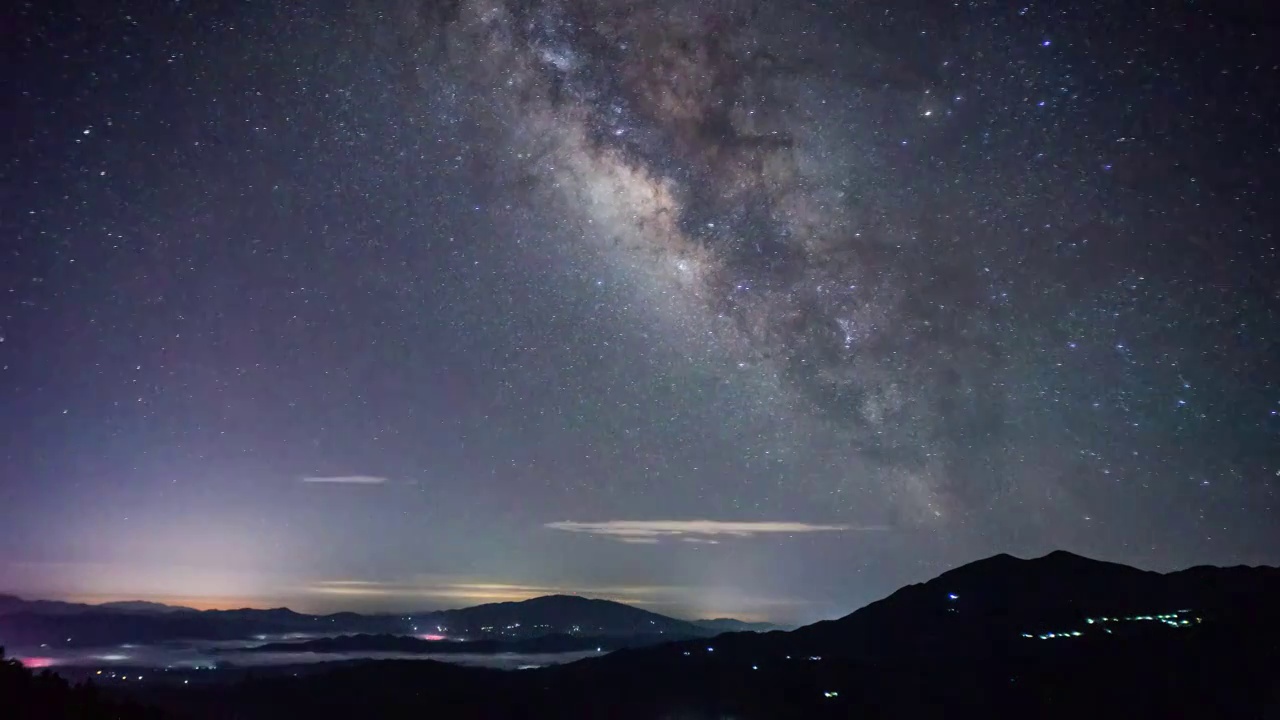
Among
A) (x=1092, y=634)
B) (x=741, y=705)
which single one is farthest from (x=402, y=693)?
(x=1092, y=634)

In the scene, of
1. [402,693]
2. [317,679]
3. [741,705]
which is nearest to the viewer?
[741,705]

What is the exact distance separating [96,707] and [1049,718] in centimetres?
13840

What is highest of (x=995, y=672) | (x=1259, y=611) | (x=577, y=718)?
(x=1259, y=611)

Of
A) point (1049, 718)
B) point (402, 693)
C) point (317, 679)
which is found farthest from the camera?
point (317, 679)

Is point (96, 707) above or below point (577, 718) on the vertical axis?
above

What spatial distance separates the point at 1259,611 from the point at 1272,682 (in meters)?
51.7

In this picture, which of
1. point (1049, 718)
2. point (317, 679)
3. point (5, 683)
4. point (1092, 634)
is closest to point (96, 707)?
point (5, 683)

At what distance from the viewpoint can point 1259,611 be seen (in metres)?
185

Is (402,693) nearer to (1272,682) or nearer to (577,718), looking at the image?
(577,718)

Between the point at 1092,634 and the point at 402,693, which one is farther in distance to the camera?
the point at 1092,634

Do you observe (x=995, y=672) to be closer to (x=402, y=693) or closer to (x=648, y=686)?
(x=648, y=686)

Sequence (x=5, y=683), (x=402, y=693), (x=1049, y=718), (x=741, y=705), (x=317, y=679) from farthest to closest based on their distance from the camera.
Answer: (x=317, y=679)
(x=402, y=693)
(x=741, y=705)
(x=1049, y=718)
(x=5, y=683)

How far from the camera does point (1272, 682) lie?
5610 inches

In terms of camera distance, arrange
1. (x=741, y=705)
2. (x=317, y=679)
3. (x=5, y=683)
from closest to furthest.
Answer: (x=5, y=683), (x=741, y=705), (x=317, y=679)
